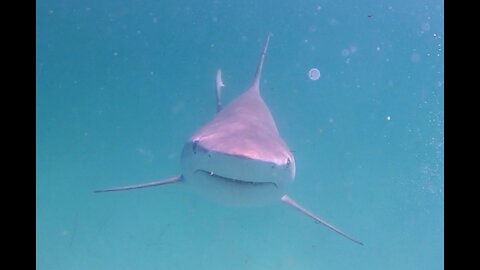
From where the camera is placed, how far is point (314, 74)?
26891 mm

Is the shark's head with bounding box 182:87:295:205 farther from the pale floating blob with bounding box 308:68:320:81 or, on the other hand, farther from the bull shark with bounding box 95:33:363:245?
the pale floating blob with bounding box 308:68:320:81

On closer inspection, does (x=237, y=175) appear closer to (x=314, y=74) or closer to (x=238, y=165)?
(x=238, y=165)

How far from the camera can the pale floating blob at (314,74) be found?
2623 cm

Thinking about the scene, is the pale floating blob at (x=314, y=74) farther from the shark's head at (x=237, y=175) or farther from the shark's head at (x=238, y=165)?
the shark's head at (x=237, y=175)

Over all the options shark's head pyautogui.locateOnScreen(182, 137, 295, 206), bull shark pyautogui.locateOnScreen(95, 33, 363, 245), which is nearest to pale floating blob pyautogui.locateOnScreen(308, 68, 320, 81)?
bull shark pyautogui.locateOnScreen(95, 33, 363, 245)

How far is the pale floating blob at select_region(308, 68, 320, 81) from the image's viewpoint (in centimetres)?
2623

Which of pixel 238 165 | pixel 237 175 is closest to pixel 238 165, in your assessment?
pixel 238 165

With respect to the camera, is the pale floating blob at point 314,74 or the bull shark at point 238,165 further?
the pale floating blob at point 314,74

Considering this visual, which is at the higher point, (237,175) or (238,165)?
(238,165)

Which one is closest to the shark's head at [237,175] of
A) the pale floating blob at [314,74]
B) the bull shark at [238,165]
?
the bull shark at [238,165]
